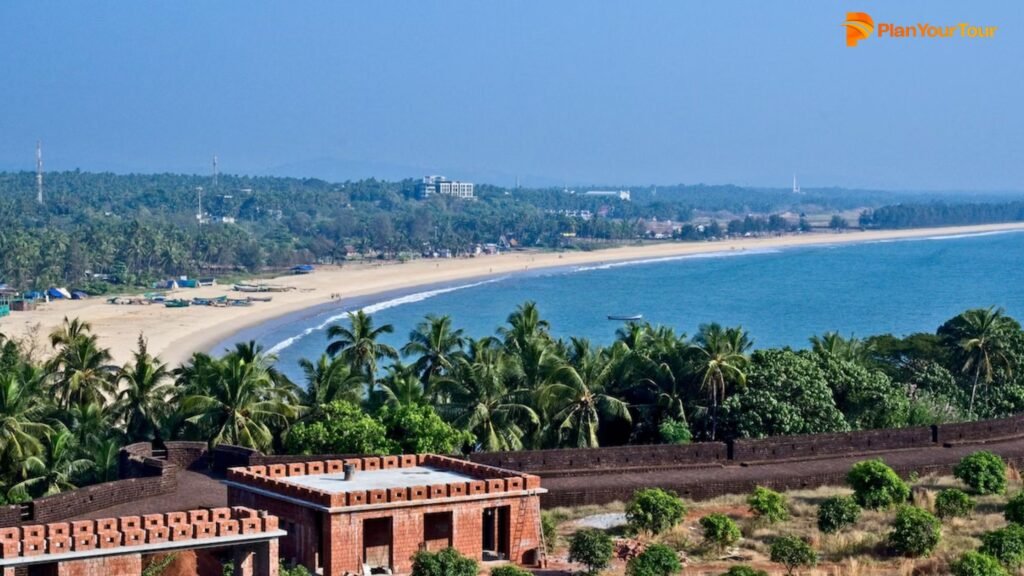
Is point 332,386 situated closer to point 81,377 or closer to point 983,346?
point 81,377

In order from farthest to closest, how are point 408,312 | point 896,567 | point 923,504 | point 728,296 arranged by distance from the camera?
point 728,296
point 408,312
point 923,504
point 896,567

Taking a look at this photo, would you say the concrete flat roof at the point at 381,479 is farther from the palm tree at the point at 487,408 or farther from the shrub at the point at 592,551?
the palm tree at the point at 487,408

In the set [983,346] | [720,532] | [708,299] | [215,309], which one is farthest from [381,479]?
[708,299]

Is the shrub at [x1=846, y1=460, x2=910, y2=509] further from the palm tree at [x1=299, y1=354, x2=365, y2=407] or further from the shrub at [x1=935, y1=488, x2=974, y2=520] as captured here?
the palm tree at [x1=299, y1=354, x2=365, y2=407]

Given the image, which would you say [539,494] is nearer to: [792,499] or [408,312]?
[792,499]

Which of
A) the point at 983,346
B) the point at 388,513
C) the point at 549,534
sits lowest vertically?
the point at 549,534

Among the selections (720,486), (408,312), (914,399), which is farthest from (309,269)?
(720,486)
